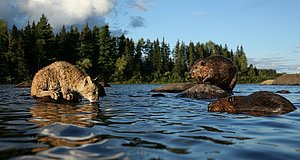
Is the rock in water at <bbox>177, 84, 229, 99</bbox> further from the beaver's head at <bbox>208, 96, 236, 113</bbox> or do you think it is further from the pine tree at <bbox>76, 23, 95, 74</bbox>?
the pine tree at <bbox>76, 23, 95, 74</bbox>

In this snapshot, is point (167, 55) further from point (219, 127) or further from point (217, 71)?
point (219, 127)

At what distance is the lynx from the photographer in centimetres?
1172

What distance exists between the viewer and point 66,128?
4.80m

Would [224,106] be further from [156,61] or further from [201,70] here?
[156,61]

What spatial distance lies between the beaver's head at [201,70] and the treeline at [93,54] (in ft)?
173

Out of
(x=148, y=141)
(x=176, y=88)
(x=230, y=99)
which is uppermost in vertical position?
(x=176, y=88)

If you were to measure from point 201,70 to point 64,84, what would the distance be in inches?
371

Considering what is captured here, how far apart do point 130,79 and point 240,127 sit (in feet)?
287

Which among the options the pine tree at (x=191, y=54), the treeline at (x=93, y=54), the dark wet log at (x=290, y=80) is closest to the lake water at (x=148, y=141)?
the dark wet log at (x=290, y=80)

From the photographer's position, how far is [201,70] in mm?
18672

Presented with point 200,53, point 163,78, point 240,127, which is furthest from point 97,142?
point 200,53

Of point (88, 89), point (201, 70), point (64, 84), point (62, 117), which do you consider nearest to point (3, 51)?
point (201, 70)

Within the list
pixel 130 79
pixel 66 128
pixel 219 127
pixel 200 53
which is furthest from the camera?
pixel 200 53

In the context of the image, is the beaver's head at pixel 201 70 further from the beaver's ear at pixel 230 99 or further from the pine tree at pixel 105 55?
the pine tree at pixel 105 55
